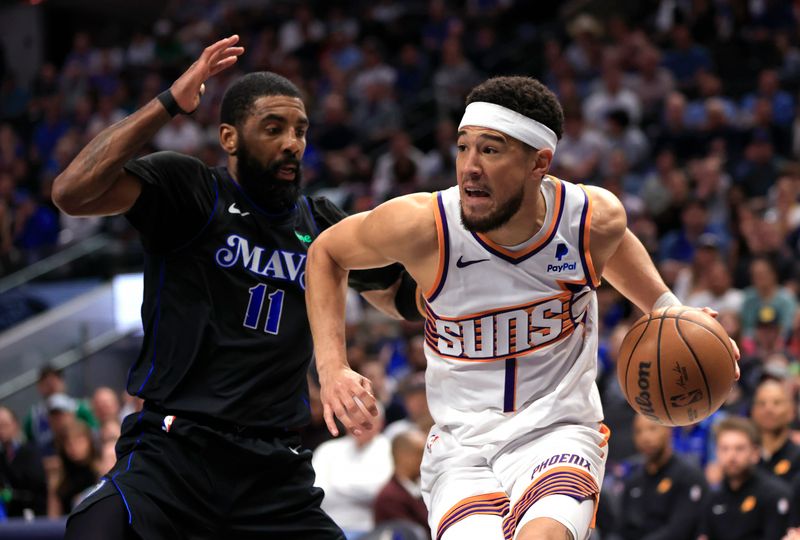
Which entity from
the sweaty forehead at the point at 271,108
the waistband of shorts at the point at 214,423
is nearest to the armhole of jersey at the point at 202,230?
the sweaty forehead at the point at 271,108

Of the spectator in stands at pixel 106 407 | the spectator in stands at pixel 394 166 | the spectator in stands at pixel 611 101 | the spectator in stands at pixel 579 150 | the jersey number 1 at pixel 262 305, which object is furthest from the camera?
the spectator in stands at pixel 611 101

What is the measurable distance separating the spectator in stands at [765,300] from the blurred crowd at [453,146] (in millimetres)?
19

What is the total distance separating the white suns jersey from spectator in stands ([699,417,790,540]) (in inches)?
144

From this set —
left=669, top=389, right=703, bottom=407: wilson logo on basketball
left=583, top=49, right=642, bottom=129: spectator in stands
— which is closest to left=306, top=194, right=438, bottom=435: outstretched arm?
left=669, top=389, right=703, bottom=407: wilson logo on basketball

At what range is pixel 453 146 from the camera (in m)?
13.6

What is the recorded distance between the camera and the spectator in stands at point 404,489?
7797mm

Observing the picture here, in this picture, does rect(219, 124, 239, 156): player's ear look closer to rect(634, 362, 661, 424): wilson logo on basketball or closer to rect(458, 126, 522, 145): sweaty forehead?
rect(458, 126, 522, 145): sweaty forehead

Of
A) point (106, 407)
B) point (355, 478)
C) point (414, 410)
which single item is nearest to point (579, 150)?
point (414, 410)

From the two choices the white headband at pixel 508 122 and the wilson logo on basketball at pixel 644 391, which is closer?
the white headband at pixel 508 122

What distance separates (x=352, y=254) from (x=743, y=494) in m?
4.42

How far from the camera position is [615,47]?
14.6 metres

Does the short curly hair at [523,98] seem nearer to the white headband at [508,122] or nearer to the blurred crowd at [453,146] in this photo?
the white headband at [508,122]

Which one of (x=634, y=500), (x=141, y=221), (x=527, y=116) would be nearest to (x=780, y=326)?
(x=634, y=500)

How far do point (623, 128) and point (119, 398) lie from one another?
6375 mm
